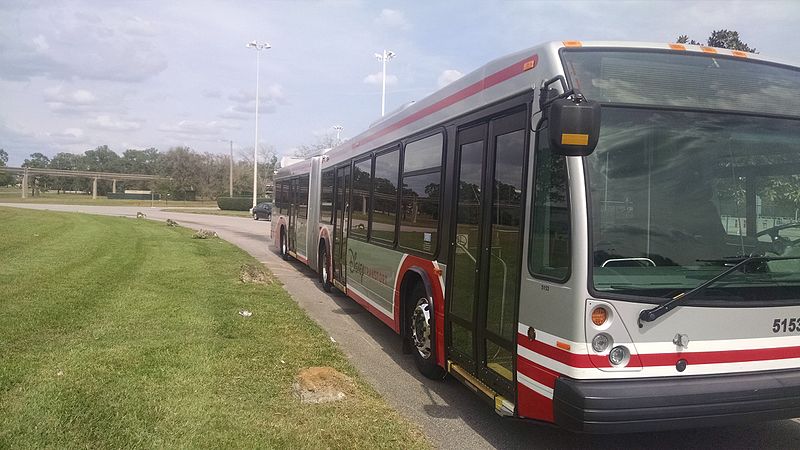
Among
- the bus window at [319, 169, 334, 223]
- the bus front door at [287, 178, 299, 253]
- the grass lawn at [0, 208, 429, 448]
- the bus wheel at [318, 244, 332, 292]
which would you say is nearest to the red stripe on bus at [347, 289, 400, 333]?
the grass lawn at [0, 208, 429, 448]

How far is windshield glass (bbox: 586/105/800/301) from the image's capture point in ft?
11.6

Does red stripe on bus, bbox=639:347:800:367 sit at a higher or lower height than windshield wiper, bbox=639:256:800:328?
lower

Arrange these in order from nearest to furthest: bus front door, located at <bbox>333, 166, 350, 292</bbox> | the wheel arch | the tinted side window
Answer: the wheel arch, bus front door, located at <bbox>333, 166, 350, 292</bbox>, the tinted side window

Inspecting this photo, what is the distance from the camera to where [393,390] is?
5648 mm

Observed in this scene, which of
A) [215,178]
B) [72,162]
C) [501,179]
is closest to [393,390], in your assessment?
[501,179]

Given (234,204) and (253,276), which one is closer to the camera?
(253,276)

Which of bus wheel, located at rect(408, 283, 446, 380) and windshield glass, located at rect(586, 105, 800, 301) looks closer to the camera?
windshield glass, located at rect(586, 105, 800, 301)

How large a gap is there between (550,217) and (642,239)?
0.58 metres

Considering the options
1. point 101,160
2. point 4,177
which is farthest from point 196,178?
point 101,160

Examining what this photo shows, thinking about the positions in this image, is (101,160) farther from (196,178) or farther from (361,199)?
(361,199)

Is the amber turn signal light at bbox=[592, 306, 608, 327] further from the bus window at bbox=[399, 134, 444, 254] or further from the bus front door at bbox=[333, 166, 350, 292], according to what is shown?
the bus front door at bbox=[333, 166, 350, 292]

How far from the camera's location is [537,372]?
12.2ft

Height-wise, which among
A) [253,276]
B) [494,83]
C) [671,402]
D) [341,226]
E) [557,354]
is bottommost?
[253,276]

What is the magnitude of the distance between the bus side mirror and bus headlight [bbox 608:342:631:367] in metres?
1.20
